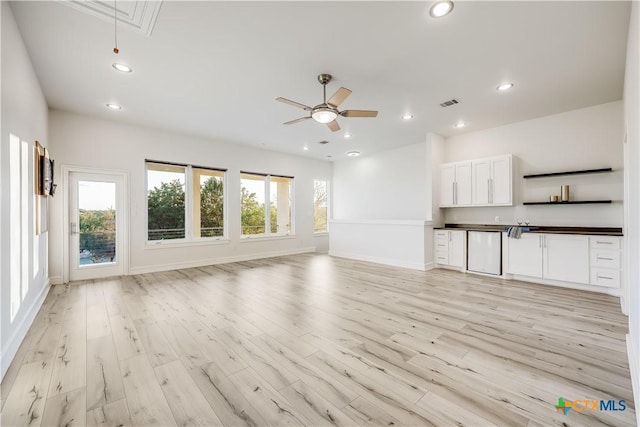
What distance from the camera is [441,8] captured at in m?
2.35

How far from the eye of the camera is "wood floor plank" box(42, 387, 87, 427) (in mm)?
1573

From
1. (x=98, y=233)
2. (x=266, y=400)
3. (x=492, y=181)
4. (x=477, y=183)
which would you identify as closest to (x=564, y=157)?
(x=492, y=181)

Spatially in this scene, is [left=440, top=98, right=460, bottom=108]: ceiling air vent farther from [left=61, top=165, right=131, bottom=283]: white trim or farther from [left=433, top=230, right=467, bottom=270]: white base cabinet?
[left=61, top=165, right=131, bottom=283]: white trim

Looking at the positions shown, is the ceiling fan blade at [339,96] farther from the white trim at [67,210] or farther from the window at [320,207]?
the window at [320,207]

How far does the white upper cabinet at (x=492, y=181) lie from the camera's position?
16.9 feet

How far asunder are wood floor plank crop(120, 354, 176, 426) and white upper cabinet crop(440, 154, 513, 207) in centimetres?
581

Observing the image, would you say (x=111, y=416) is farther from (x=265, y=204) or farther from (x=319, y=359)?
(x=265, y=204)

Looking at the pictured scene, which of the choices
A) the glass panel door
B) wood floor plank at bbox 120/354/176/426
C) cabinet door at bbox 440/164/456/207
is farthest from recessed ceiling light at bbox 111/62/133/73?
cabinet door at bbox 440/164/456/207

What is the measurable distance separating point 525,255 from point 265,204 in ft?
19.4

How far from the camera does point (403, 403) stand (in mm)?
1718

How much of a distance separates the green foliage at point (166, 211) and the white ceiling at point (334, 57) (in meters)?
1.56

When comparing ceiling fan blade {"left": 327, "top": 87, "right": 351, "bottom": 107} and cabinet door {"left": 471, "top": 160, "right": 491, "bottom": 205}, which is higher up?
ceiling fan blade {"left": 327, "top": 87, "right": 351, "bottom": 107}

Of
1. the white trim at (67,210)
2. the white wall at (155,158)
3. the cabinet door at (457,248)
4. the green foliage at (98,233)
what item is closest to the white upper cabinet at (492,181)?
the cabinet door at (457,248)

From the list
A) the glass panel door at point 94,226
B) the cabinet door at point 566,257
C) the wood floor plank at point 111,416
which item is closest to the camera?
the wood floor plank at point 111,416
